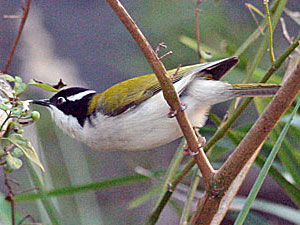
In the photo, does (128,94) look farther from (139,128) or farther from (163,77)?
(163,77)

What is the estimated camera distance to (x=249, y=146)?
107cm

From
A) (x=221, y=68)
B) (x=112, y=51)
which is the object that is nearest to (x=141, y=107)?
(x=221, y=68)

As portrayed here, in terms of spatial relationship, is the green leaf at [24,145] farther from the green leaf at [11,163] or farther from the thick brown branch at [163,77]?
the thick brown branch at [163,77]

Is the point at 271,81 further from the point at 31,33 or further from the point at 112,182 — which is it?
the point at 31,33

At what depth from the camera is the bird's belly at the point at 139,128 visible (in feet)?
5.46

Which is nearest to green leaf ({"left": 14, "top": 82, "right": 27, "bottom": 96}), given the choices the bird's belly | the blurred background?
the bird's belly

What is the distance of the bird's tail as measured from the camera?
1.54 metres

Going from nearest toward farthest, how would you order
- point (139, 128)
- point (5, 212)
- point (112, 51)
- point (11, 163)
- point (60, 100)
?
1. point (11, 163)
2. point (5, 212)
3. point (139, 128)
4. point (60, 100)
5. point (112, 51)

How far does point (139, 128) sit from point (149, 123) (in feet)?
0.13

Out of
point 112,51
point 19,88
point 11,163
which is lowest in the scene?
point 112,51

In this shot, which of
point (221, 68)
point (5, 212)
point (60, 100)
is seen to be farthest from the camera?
point (60, 100)

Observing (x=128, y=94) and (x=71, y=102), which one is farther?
(x=71, y=102)

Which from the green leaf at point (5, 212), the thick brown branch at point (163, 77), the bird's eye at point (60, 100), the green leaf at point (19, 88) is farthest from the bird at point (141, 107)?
the green leaf at point (19, 88)

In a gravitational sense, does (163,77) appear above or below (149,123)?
above
